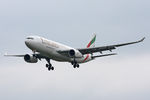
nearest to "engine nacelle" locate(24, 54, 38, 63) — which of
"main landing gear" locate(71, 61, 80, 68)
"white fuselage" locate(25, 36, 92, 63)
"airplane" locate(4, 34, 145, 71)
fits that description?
"airplane" locate(4, 34, 145, 71)

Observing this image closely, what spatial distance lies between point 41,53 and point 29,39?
2.88m

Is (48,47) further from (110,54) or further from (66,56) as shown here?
(110,54)

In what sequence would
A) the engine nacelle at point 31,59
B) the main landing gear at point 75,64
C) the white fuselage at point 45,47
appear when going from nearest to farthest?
the white fuselage at point 45,47 → the main landing gear at point 75,64 → the engine nacelle at point 31,59

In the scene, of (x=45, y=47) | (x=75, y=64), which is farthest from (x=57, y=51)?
(x=75, y=64)

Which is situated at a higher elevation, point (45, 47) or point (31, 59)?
point (45, 47)

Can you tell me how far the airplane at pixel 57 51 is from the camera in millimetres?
80850

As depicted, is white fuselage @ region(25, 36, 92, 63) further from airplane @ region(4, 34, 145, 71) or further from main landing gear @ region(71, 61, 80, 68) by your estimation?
main landing gear @ region(71, 61, 80, 68)

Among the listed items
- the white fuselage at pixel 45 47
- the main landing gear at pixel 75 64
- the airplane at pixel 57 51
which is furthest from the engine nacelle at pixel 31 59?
the main landing gear at pixel 75 64

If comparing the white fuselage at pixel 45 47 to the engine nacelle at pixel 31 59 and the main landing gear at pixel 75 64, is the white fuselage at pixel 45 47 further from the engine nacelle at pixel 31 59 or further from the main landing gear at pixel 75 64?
the engine nacelle at pixel 31 59

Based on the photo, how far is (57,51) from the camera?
271 ft

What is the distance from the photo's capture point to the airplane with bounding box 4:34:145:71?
8085cm

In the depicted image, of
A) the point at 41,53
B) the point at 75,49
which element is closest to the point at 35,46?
the point at 41,53

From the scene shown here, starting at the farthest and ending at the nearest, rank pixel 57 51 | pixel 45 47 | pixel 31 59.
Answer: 1. pixel 31 59
2. pixel 57 51
3. pixel 45 47

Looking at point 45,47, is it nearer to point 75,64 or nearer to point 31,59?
point 31,59
